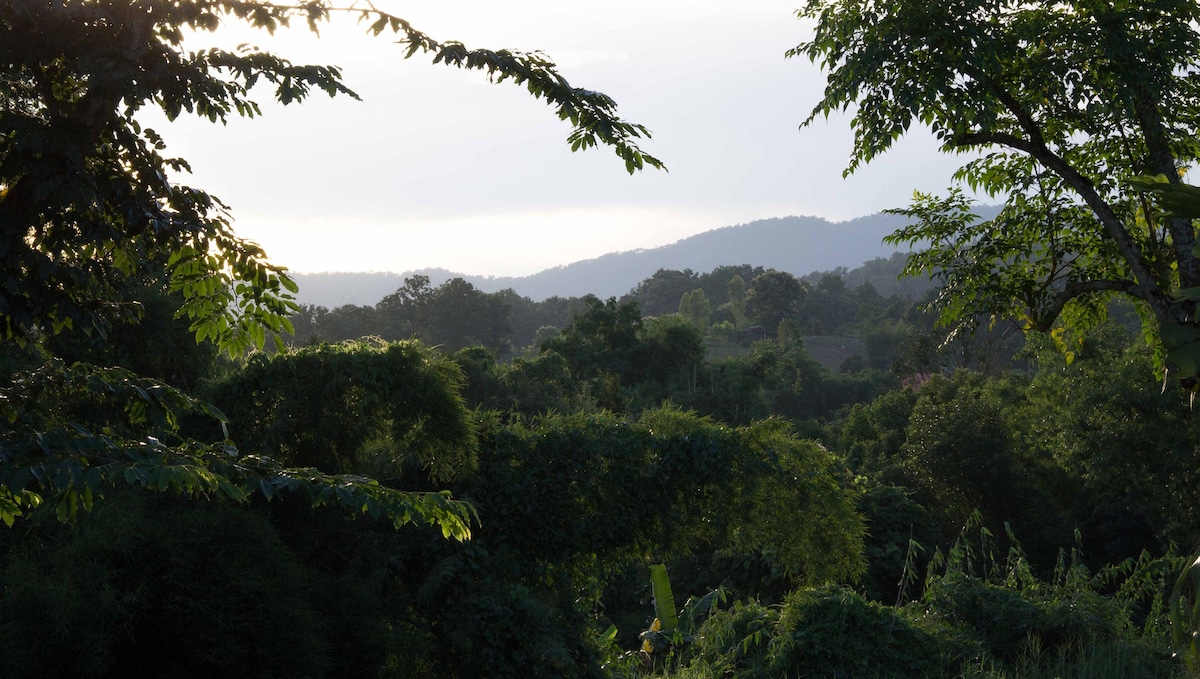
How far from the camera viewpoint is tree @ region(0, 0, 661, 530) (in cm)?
285

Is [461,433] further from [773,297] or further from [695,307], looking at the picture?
[773,297]

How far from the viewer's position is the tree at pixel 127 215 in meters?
2.85

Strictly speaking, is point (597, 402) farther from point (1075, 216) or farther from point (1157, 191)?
point (1157, 191)

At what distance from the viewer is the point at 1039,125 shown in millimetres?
8781

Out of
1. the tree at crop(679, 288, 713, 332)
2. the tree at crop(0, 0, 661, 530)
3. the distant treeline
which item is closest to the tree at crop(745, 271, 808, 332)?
the distant treeline

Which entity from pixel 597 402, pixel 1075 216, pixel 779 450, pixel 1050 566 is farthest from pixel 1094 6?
pixel 597 402

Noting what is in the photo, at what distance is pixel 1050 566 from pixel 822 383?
63.3ft

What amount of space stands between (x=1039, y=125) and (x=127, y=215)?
8273 mm

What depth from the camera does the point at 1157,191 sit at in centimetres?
214

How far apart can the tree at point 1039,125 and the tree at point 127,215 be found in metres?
5.06

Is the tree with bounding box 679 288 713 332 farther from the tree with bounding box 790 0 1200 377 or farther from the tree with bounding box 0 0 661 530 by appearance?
the tree with bounding box 0 0 661 530

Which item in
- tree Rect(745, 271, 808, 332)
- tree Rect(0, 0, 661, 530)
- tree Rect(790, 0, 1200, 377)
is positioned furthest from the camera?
tree Rect(745, 271, 808, 332)

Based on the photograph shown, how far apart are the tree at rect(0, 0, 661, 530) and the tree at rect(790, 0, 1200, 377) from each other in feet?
16.6

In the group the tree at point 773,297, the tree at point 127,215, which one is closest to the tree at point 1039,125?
the tree at point 127,215
